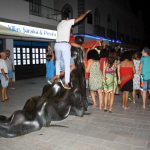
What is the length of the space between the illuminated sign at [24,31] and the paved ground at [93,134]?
6.82m

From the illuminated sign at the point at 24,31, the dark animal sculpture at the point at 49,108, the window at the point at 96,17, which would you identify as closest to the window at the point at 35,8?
the illuminated sign at the point at 24,31

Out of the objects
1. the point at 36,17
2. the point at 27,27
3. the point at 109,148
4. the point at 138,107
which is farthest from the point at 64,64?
the point at 36,17

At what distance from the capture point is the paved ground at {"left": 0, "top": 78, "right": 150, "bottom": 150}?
14.3 ft

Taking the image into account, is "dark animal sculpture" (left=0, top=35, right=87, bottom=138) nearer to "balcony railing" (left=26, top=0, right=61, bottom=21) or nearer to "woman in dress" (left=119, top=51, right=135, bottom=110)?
"woman in dress" (left=119, top=51, right=135, bottom=110)

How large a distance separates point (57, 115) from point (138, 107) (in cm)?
298

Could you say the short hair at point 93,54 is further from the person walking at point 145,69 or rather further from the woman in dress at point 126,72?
the person walking at point 145,69

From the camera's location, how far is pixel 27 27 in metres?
13.1

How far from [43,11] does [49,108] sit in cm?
1386

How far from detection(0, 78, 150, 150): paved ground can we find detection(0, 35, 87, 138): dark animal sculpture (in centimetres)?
16

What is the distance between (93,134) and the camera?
495 centimetres

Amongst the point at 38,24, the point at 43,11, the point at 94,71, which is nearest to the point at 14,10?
the point at 38,24

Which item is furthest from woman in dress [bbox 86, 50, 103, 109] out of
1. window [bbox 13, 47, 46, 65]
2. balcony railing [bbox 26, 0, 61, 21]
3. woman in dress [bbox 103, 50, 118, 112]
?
balcony railing [bbox 26, 0, 61, 21]

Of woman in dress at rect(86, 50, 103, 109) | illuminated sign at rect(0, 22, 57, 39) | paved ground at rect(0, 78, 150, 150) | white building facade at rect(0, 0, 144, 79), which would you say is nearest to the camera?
paved ground at rect(0, 78, 150, 150)

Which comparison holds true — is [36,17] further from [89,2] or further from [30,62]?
[89,2]
